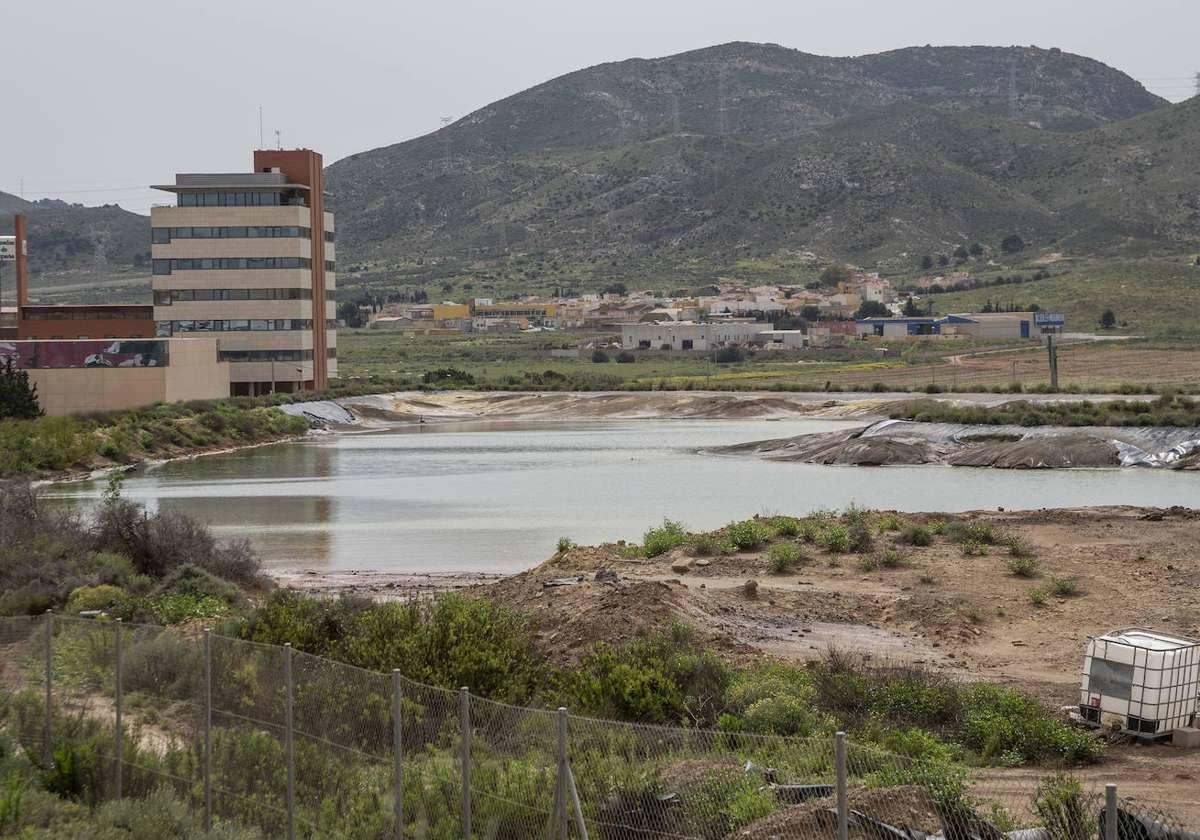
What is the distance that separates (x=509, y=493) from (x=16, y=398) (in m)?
32.0

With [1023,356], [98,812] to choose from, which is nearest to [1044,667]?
[98,812]

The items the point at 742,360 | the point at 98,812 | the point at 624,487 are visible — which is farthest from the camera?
the point at 742,360

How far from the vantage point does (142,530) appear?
90.1 feet

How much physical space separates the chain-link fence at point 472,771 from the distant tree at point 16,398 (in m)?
59.8

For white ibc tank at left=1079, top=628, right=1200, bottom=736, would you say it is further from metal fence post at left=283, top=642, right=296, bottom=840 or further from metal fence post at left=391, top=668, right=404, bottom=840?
metal fence post at left=283, top=642, right=296, bottom=840

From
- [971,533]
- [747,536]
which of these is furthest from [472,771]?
[971,533]

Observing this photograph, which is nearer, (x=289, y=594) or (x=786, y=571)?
(x=289, y=594)

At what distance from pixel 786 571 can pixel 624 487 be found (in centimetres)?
2382

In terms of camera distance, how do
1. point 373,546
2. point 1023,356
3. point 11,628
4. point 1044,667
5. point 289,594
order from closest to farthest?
point 11,628 < point 1044,667 < point 289,594 < point 373,546 < point 1023,356

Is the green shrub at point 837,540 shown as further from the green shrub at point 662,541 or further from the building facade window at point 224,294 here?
the building facade window at point 224,294

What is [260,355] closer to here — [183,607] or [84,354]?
[84,354]

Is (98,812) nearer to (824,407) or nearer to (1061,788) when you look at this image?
(1061,788)

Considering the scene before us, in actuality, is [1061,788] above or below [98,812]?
above

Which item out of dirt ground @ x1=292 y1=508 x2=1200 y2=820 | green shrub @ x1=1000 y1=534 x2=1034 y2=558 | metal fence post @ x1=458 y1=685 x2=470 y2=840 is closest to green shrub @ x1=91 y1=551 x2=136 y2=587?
dirt ground @ x1=292 y1=508 x2=1200 y2=820
